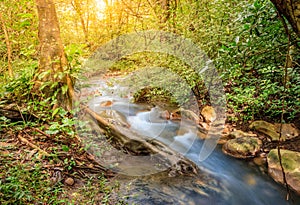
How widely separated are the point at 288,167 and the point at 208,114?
9.35 feet

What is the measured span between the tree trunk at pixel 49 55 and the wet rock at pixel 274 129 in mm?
4545

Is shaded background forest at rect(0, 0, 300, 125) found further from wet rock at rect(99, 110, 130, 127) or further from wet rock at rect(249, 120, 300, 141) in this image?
wet rock at rect(99, 110, 130, 127)

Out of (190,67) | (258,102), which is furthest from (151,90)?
(258,102)

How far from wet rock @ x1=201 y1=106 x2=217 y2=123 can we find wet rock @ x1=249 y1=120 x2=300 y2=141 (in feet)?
3.89

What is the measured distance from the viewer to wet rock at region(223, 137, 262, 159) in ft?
15.2

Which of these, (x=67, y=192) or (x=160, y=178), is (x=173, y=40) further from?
(x=67, y=192)

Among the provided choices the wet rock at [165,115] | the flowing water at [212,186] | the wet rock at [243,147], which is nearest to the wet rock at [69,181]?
the flowing water at [212,186]

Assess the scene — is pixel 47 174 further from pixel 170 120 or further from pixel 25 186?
pixel 170 120

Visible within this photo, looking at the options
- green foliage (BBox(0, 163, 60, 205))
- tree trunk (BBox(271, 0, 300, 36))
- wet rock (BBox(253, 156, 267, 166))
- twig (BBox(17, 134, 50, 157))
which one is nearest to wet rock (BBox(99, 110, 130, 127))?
twig (BBox(17, 134, 50, 157))

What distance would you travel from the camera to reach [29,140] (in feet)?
11.3

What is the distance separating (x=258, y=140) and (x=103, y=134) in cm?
360

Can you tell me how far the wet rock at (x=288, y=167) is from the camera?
358cm

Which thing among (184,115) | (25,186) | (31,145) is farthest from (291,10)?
(184,115)

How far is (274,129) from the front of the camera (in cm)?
498
